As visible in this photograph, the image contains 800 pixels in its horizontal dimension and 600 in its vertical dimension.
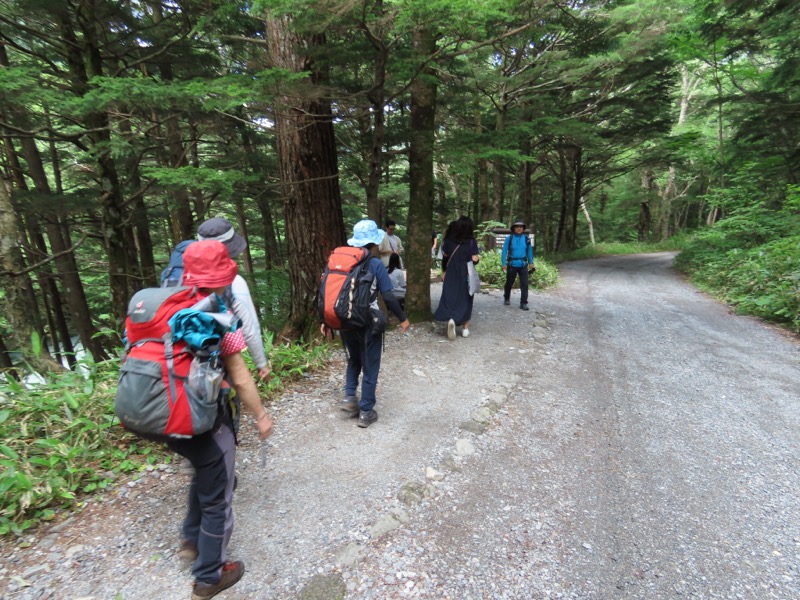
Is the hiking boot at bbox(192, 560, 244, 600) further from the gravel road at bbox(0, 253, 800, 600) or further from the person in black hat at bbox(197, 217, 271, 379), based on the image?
the person in black hat at bbox(197, 217, 271, 379)

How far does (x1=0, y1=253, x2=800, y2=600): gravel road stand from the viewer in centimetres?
224

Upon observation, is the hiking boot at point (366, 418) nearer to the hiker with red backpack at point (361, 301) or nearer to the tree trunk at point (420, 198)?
the hiker with red backpack at point (361, 301)

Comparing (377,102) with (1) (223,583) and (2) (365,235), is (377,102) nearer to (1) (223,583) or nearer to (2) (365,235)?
(2) (365,235)

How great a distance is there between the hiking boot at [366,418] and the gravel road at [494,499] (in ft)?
0.33

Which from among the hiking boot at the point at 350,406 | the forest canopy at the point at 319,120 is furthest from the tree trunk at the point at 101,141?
the hiking boot at the point at 350,406

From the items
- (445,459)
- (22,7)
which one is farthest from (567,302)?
(22,7)

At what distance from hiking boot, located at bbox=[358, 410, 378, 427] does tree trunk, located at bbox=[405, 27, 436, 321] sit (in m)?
3.29

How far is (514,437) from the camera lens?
3729mm

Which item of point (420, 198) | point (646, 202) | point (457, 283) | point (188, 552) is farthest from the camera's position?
point (646, 202)

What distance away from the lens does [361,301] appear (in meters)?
3.46

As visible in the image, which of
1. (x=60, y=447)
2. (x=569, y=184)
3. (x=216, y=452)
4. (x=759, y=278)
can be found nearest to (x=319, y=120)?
(x=60, y=447)

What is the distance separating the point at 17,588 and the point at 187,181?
3421 mm

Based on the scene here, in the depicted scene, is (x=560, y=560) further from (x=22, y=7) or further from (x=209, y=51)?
(x=209, y=51)

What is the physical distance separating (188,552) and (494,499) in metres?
2.04
